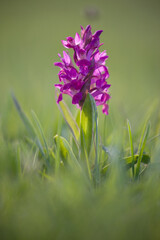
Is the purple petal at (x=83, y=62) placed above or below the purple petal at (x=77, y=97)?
above

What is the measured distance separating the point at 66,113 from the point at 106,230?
23.3 inches

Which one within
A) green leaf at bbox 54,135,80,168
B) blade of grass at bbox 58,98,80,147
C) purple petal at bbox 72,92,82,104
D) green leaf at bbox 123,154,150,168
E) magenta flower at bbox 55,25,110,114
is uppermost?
magenta flower at bbox 55,25,110,114

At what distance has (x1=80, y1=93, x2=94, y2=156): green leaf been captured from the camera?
37.1 inches

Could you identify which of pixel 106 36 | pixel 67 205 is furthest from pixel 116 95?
pixel 106 36

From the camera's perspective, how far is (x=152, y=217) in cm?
60

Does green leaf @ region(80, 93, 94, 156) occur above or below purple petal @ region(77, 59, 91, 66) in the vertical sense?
below

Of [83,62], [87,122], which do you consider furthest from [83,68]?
[87,122]

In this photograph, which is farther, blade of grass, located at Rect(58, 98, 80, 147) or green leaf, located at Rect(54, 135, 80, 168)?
blade of grass, located at Rect(58, 98, 80, 147)

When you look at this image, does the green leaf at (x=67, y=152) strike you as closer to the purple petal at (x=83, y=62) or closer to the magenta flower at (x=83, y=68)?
the magenta flower at (x=83, y=68)

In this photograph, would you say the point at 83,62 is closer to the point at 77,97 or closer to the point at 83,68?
the point at 83,68

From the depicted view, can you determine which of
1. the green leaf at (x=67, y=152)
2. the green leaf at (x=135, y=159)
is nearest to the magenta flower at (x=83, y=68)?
the green leaf at (x=67, y=152)

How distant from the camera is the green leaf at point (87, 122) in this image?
942 mm

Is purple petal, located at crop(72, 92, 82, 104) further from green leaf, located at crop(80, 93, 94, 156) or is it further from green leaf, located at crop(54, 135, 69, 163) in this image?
green leaf, located at crop(54, 135, 69, 163)

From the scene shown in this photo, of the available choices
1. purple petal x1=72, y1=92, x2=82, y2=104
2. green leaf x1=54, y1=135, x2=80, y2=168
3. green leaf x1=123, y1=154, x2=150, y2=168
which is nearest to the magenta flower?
purple petal x1=72, y1=92, x2=82, y2=104
